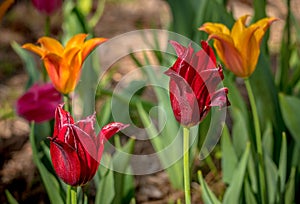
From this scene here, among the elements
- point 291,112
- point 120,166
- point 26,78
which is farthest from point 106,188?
point 26,78

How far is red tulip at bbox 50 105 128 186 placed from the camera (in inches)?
34.9

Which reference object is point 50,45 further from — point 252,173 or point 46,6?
point 46,6

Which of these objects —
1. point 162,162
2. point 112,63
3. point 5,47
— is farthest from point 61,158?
point 5,47

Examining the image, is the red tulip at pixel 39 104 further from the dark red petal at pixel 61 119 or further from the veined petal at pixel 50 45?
the dark red petal at pixel 61 119

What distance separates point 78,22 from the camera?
1616 mm

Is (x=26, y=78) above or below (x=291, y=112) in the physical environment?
A: above

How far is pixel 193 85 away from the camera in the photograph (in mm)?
902

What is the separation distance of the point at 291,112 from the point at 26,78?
1.22 m

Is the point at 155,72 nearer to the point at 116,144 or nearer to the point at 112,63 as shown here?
the point at 116,144

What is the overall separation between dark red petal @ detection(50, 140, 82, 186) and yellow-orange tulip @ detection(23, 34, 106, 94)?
252mm

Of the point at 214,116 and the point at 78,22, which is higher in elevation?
the point at 78,22

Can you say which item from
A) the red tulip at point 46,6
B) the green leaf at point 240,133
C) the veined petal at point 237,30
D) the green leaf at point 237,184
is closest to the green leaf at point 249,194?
the green leaf at point 237,184

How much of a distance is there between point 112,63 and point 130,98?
2.33ft

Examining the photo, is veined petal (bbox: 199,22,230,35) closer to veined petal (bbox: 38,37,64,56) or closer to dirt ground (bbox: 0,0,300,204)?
veined petal (bbox: 38,37,64,56)
